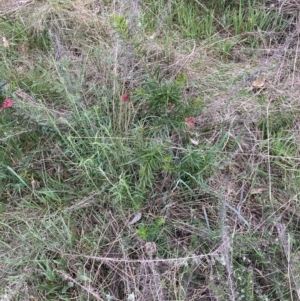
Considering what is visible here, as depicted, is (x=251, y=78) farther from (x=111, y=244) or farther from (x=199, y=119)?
(x=111, y=244)

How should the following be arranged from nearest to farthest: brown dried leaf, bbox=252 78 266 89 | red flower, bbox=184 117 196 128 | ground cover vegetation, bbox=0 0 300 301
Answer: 1. ground cover vegetation, bbox=0 0 300 301
2. red flower, bbox=184 117 196 128
3. brown dried leaf, bbox=252 78 266 89

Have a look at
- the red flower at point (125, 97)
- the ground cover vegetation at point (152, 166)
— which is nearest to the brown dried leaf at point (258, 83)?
the ground cover vegetation at point (152, 166)

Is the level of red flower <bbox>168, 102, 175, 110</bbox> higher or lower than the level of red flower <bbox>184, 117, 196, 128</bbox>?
higher

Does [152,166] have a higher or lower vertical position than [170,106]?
lower

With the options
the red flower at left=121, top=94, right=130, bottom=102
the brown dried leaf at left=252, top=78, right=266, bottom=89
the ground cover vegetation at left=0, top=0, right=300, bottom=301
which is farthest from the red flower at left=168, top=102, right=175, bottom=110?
the brown dried leaf at left=252, top=78, right=266, bottom=89

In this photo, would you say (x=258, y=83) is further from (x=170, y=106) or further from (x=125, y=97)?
(x=125, y=97)

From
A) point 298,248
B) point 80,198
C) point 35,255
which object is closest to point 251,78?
point 298,248

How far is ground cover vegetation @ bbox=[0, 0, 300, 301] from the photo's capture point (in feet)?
6.25

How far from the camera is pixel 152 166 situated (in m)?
2.03

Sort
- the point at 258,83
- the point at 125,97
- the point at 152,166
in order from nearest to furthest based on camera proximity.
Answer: the point at 152,166 → the point at 125,97 → the point at 258,83

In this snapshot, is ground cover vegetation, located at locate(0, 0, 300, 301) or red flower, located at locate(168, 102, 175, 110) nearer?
ground cover vegetation, located at locate(0, 0, 300, 301)

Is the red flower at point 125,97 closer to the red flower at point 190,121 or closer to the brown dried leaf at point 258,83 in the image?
the red flower at point 190,121

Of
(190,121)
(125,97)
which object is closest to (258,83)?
(190,121)

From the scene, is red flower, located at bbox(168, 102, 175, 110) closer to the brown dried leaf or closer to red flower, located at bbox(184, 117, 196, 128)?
red flower, located at bbox(184, 117, 196, 128)
